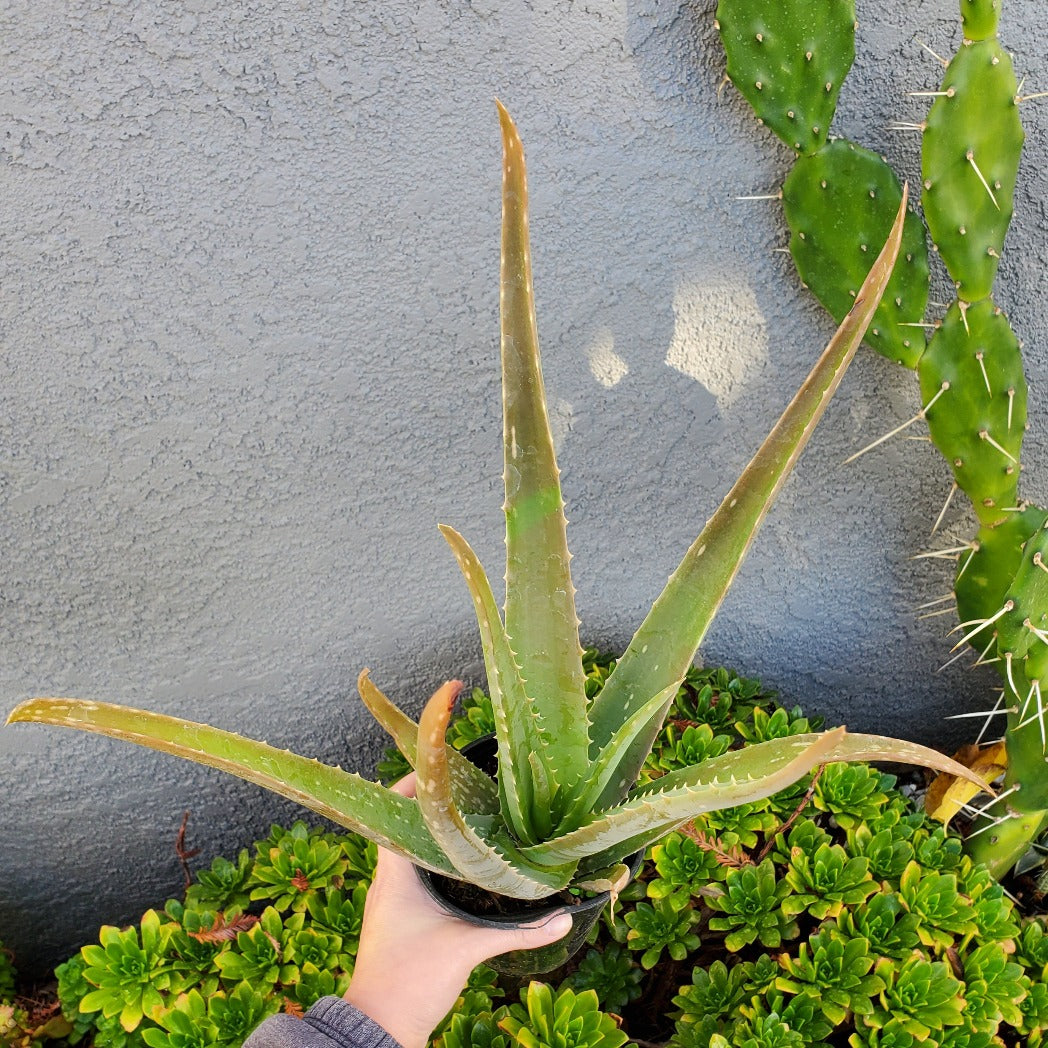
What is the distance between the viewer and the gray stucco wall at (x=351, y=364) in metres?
0.85

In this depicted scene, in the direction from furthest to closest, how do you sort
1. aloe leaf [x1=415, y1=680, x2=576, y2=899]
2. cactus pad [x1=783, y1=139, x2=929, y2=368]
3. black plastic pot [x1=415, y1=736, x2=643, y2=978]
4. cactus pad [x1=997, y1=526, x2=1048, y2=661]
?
cactus pad [x1=783, y1=139, x2=929, y2=368] → cactus pad [x1=997, y1=526, x2=1048, y2=661] → black plastic pot [x1=415, y1=736, x2=643, y2=978] → aloe leaf [x1=415, y1=680, x2=576, y2=899]

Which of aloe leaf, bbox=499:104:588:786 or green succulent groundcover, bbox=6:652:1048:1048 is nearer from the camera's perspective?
aloe leaf, bbox=499:104:588:786

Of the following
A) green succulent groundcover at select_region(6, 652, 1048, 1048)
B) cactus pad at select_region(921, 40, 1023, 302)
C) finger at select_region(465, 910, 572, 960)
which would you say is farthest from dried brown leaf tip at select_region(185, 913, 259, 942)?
cactus pad at select_region(921, 40, 1023, 302)

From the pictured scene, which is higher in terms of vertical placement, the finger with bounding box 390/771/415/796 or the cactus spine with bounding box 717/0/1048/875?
the cactus spine with bounding box 717/0/1048/875

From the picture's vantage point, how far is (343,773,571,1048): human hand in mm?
592

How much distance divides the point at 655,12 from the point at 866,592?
2.75ft

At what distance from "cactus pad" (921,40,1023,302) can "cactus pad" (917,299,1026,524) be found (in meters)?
0.04

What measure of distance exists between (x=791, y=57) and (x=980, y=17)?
0.58 feet

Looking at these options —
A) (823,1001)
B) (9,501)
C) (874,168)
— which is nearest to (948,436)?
(874,168)

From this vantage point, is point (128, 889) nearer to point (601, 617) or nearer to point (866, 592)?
point (601, 617)

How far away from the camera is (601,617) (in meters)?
1.17

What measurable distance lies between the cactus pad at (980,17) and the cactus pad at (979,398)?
0.27 meters

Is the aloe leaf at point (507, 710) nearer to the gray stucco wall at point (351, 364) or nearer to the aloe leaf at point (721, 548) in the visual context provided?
the aloe leaf at point (721, 548)

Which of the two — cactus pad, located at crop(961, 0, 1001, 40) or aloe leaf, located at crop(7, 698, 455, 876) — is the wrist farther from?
cactus pad, located at crop(961, 0, 1001, 40)
